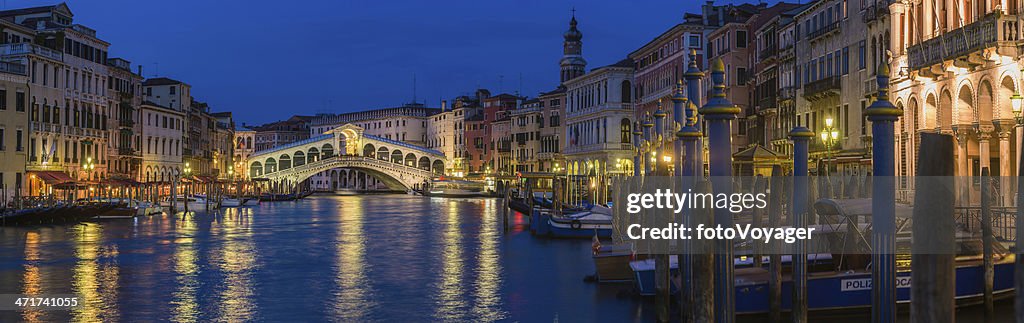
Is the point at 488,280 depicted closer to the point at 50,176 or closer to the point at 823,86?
the point at 823,86

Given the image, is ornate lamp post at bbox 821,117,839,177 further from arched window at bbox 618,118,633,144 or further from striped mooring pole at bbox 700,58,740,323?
arched window at bbox 618,118,633,144

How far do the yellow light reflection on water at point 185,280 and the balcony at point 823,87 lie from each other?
578 inches

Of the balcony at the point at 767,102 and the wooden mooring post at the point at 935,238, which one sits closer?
the wooden mooring post at the point at 935,238

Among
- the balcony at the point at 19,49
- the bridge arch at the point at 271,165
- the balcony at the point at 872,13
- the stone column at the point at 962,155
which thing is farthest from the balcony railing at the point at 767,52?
the bridge arch at the point at 271,165

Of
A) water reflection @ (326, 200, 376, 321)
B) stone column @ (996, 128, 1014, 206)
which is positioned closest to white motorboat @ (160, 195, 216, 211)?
water reflection @ (326, 200, 376, 321)

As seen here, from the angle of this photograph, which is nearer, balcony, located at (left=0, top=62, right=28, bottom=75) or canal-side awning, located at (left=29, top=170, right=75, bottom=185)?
balcony, located at (left=0, top=62, right=28, bottom=75)

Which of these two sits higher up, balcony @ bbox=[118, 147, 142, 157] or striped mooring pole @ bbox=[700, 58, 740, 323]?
balcony @ bbox=[118, 147, 142, 157]

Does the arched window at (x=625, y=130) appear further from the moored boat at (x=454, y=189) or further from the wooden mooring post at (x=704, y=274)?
the wooden mooring post at (x=704, y=274)

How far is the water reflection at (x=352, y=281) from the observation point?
14148 millimetres

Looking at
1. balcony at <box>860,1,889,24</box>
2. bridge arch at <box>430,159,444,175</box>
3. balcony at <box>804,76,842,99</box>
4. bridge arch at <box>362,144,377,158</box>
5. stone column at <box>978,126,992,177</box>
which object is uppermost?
balcony at <box>860,1,889,24</box>

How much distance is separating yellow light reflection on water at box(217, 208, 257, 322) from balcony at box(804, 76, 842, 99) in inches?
536

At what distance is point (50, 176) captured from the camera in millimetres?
35500

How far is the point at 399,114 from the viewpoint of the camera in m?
98.6

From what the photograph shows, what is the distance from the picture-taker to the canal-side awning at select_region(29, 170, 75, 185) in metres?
35.1
